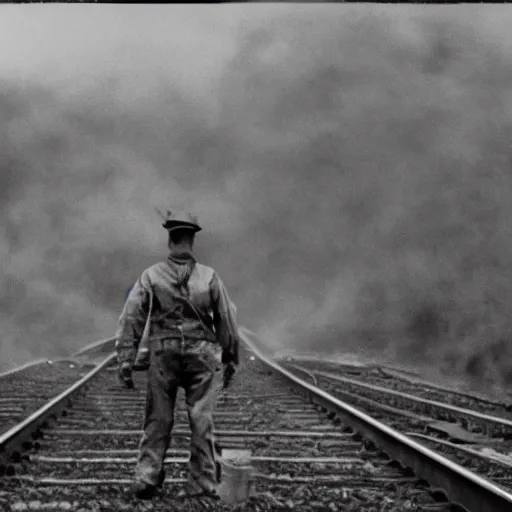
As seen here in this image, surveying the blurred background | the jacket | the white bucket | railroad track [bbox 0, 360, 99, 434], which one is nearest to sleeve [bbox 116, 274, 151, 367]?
the jacket

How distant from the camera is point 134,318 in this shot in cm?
347

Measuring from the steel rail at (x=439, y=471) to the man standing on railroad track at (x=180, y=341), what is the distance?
119 centimetres

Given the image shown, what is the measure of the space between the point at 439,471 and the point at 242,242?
700cm

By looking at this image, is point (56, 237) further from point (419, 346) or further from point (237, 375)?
point (419, 346)

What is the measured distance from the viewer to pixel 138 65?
590 centimetres

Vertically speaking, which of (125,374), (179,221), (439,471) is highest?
(179,221)

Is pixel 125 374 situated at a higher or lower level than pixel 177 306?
lower

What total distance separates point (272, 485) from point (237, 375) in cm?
578

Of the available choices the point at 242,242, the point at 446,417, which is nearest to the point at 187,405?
the point at 446,417

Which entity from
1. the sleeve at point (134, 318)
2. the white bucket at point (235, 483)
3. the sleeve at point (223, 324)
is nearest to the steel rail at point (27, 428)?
the sleeve at point (134, 318)

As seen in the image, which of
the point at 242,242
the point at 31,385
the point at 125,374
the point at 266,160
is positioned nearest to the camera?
the point at 125,374

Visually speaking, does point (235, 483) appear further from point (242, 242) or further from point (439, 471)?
point (242, 242)

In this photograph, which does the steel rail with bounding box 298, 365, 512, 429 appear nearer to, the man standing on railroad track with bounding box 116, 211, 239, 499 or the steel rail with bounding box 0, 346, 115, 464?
the man standing on railroad track with bounding box 116, 211, 239, 499

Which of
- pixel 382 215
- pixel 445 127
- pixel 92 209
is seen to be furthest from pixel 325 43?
pixel 382 215
